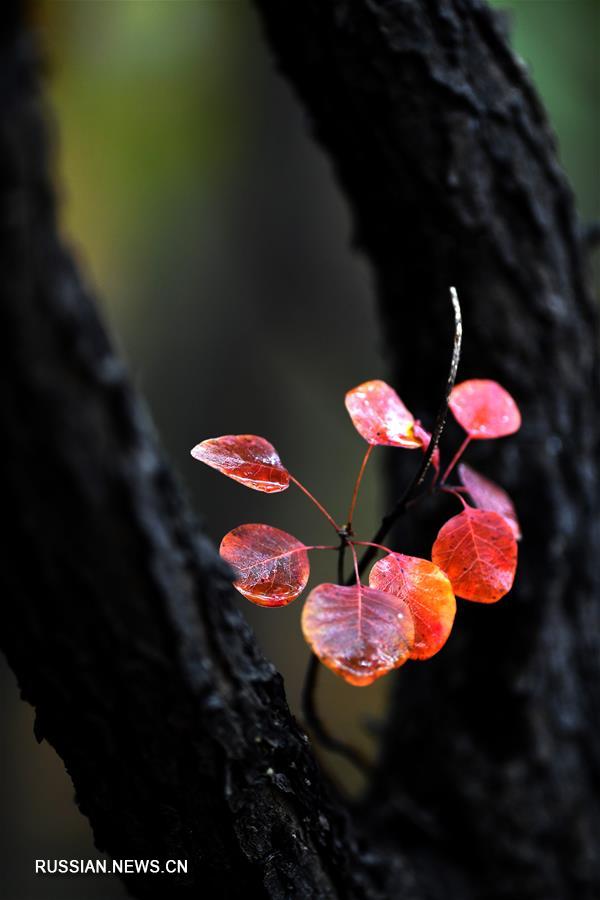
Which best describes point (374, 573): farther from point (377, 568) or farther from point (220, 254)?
point (220, 254)

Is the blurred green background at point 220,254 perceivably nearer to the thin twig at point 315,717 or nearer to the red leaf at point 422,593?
the thin twig at point 315,717

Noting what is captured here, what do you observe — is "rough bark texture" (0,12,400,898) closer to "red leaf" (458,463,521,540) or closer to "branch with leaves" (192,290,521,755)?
"branch with leaves" (192,290,521,755)

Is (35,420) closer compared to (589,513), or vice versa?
(35,420)

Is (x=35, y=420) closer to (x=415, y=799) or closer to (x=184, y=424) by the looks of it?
(x=415, y=799)

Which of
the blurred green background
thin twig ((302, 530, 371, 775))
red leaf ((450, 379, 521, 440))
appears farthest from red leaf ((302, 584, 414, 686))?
the blurred green background

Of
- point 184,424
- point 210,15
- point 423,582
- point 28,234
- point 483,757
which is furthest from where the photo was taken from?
point 184,424

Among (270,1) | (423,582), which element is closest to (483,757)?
(423,582)
